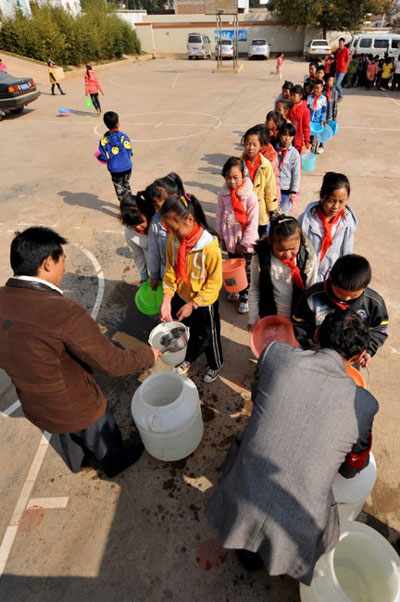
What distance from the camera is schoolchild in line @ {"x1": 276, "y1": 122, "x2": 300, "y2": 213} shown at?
15.4ft

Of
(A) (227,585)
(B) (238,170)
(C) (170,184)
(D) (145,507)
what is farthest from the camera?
(B) (238,170)

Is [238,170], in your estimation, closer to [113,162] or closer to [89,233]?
[113,162]

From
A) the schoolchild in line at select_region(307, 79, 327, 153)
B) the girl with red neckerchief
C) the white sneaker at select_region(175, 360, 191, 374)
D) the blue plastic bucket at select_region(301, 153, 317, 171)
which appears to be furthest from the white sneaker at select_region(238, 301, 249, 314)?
→ the schoolchild in line at select_region(307, 79, 327, 153)

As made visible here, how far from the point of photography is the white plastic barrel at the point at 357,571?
1.62 m

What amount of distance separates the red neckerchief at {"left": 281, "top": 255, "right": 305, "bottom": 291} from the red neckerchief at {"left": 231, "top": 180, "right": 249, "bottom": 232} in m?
1.21

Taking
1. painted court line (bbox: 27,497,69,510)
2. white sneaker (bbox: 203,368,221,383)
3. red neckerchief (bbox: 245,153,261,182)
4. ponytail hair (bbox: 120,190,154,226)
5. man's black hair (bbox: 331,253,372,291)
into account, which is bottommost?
painted court line (bbox: 27,497,69,510)

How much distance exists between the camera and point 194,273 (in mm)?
2768

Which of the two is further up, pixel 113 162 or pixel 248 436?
pixel 113 162

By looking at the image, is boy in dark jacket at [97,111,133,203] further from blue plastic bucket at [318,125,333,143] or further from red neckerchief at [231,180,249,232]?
blue plastic bucket at [318,125,333,143]

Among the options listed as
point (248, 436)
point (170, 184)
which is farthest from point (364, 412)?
point (170, 184)

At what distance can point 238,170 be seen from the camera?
137 inches

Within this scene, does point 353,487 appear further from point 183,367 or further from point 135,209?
point 135,209

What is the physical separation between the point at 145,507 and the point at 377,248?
15.6 feet

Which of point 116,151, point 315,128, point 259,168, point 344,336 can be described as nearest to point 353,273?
→ point 344,336
